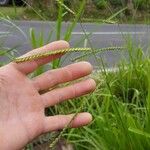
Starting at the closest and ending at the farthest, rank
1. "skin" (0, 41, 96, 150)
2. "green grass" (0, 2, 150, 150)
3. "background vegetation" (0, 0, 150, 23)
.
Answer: "skin" (0, 41, 96, 150) → "green grass" (0, 2, 150, 150) → "background vegetation" (0, 0, 150, 23)

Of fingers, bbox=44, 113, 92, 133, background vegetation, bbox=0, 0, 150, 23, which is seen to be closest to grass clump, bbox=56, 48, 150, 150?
fingers, bbox=44, 113, 92, 133

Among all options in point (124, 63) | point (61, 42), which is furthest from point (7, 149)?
point (124, 63)

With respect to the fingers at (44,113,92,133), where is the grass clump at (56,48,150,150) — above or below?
below

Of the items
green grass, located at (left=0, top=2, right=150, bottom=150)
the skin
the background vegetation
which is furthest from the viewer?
the background vegetation

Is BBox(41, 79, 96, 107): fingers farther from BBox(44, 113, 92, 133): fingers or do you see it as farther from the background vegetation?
the background vegetation

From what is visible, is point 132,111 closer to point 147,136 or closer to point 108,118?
point 108,118

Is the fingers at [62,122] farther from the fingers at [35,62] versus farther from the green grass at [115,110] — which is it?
the fingers at [35,62]

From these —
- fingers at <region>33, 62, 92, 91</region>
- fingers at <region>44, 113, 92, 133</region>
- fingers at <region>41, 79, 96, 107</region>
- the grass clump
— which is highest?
fingers at <region>33, 62, 92, 91</region>

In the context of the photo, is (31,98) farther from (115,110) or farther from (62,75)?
(115,110)

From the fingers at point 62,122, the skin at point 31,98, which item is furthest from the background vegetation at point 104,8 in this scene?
the fingers at point 62,122
